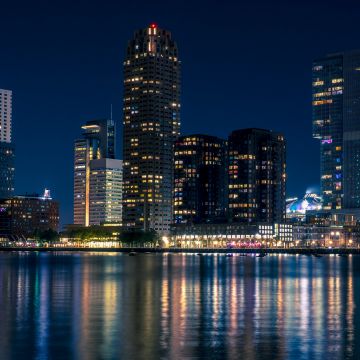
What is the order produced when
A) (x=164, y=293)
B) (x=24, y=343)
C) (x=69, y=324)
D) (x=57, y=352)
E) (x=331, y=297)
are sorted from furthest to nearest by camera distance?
(x=164, y=293), (x=331, y=297), (x=69, y=324), (x=24, y=343), (x=57, y=352)

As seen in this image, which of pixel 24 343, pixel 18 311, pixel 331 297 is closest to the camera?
pixel 24 343

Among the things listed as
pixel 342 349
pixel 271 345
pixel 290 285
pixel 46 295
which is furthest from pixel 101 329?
pixel 290 285

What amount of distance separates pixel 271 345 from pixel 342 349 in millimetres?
4100

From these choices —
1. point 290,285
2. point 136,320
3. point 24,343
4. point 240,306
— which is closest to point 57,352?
point 24,343

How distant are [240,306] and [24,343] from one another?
27712 millimetres

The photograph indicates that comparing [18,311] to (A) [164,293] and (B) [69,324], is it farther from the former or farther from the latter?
(A) [164,293]

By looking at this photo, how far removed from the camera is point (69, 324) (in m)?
58.0

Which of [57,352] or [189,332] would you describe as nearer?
[57,352]

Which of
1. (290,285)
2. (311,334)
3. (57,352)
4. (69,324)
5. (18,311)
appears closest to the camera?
(57,352)

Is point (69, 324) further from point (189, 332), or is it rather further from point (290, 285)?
point (290, 285)

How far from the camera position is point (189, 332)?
5338 centimetres

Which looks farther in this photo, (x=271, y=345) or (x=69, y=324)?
(x=69, y=324)

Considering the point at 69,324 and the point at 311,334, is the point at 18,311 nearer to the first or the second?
the point at 69,324

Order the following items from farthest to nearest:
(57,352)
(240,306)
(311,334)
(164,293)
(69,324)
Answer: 1. (164,293)
2. (240,306)
3. (69,324)
4. (311,334)
5. (57,352)
